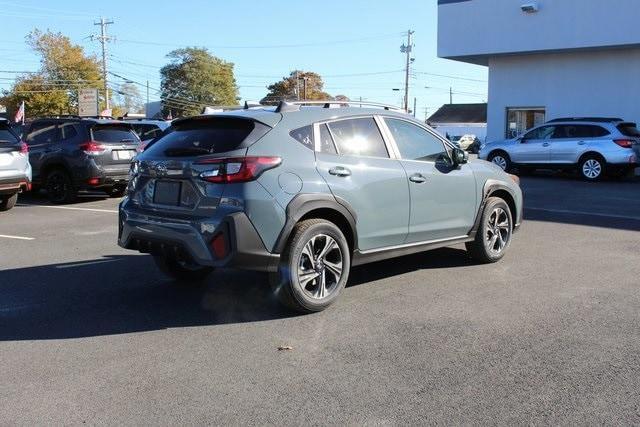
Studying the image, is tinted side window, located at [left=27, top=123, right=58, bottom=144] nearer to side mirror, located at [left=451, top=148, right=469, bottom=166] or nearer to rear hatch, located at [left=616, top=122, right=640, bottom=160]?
side mirror, located at [left=451, top=148, right=469, bottom=166]

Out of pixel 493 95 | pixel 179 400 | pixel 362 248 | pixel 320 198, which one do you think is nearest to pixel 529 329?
pixel 362 248

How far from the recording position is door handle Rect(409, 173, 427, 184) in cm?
610

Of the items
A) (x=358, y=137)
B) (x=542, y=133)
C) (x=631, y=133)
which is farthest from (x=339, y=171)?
(x=542, y=133)

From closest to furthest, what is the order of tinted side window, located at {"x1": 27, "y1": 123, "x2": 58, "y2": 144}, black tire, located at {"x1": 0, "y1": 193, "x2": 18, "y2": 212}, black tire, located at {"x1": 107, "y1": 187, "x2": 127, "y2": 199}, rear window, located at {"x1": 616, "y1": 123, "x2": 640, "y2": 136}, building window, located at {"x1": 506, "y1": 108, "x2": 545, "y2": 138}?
black tire, located at {"x1": 0, "y1": 193, "x2": 18, "y2": 212} → tinted side window, located at {"x1": 27, "y1": 123, "x2": 58, "y2": 144} → black tire, located at {"x1": 107, "y1": 187, "x2": 127, "y2": 199} → rear window, located at {"x1": 616, "y1": 123, "x2": 640, "y2": 136} → building window, located at {"x1": 506, "y1": 108, "x2": 545, "y2": 138}

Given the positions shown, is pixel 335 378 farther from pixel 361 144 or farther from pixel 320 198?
pixel 361 144

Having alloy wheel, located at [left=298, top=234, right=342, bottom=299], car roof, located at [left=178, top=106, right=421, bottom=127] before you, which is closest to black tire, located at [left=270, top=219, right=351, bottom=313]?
alloy wheel, located at [left=298, top=234, right=342, bottom=299]

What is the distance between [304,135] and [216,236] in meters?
1.17

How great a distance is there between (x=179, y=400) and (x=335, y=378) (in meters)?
0.98

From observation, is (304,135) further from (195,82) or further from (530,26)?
(195,82)

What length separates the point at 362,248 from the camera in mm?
5703

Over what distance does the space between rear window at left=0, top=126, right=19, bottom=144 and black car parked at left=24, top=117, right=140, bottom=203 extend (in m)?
1.59

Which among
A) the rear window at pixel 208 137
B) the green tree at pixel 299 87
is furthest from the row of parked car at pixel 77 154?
the green tree at pixel 299 87

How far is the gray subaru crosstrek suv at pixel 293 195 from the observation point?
4961 mm

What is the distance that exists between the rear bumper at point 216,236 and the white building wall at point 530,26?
18769 mm
